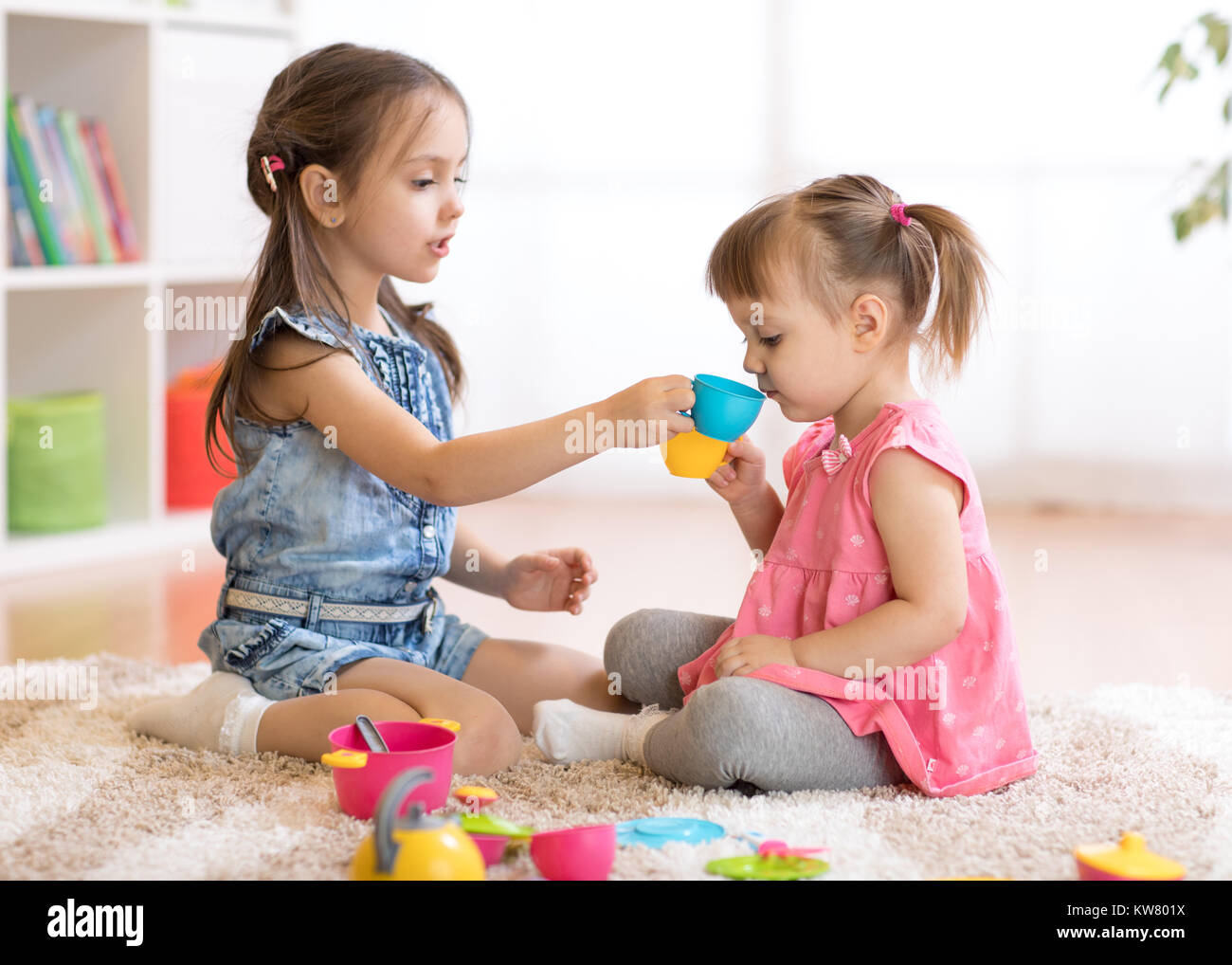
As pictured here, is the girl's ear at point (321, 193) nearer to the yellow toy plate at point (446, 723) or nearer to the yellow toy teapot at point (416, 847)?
the yellow toy plate at point (446, 723)

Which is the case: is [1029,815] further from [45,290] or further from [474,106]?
[474,106]

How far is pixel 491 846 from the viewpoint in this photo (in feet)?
3.12

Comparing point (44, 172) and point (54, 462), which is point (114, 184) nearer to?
point (44, 172)

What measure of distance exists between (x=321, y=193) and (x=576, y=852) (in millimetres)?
716

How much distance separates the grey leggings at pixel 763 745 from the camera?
1.09 metres

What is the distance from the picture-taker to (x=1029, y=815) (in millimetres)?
1080

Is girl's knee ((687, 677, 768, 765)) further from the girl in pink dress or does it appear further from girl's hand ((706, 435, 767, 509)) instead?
girl's hand ((706, 435, 767, 509))

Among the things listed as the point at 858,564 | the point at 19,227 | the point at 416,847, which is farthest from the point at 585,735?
the point at 19,227

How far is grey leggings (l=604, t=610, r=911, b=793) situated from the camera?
1086mm

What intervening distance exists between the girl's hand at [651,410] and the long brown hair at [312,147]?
0.32m

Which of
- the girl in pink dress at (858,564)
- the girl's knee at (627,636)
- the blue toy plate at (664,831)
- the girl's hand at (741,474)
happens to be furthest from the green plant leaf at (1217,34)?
the blue toy plate at (664,831)

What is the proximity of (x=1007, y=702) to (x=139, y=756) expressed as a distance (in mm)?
779
